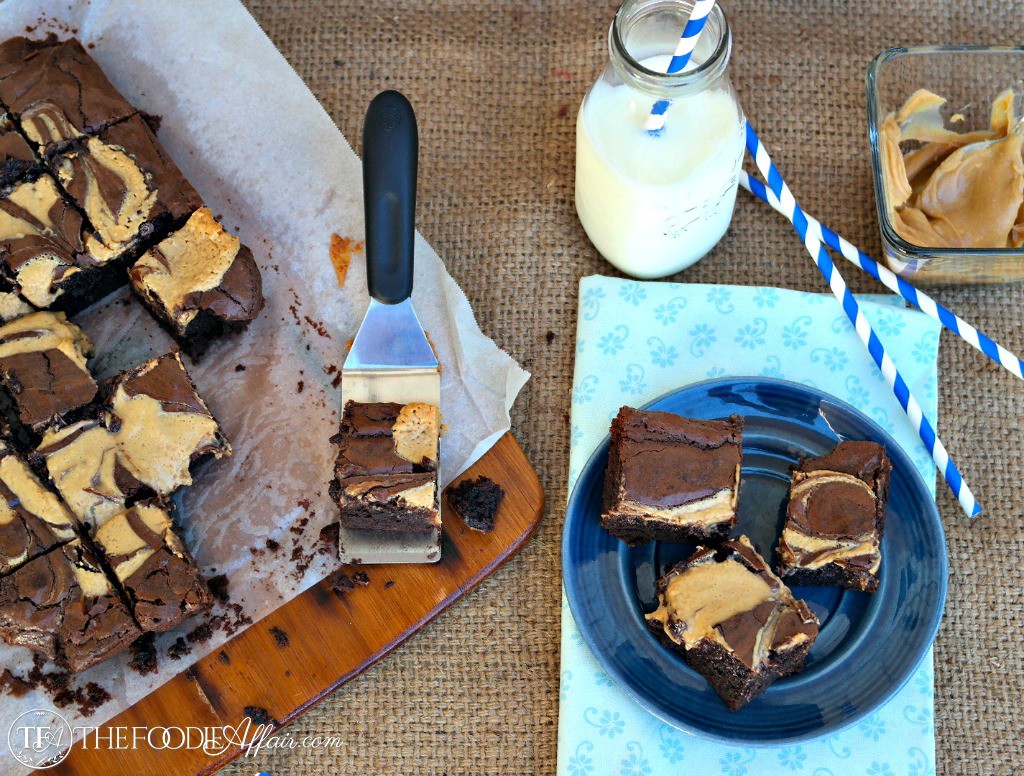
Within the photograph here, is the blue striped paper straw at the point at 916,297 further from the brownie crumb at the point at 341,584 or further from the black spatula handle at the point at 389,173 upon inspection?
the brownie crumb at the point at 341,584

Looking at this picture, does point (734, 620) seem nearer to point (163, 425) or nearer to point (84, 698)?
point (163, 425)

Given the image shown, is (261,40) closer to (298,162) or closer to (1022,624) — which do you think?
(298,162)

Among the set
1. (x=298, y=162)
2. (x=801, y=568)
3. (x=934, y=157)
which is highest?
(x=298, y=162)

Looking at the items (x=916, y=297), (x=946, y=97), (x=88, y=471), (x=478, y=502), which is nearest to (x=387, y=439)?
(x=478, y=502)

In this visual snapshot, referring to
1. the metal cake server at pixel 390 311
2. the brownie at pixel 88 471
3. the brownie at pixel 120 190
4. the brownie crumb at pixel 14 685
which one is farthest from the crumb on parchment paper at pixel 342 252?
the brownie crumb at pixel 14 685

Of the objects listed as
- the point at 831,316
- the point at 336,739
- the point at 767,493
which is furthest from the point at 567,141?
the point at 336,739

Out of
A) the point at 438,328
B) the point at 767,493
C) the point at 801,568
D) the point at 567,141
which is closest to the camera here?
the point at 801,568
